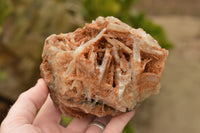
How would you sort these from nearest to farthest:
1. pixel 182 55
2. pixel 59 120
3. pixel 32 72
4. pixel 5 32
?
pixel 59 120 → pixel 32 72 → pixel 5 32 → pixel 182 55

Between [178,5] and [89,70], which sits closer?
[89,70]

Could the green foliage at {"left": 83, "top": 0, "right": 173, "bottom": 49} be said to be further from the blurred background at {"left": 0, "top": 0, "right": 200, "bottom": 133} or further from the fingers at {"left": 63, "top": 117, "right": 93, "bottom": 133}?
the fingers at {"left": 63, "top": 117, "right": 93, "bottom": 133}

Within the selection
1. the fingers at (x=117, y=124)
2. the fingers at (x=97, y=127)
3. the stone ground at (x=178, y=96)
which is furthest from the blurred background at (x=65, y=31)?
the fingers at (x=117, y=124)

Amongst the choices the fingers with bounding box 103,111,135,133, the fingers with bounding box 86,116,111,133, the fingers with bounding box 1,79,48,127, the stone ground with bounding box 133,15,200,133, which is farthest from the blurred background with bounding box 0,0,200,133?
the fingers with bounding box 1,79,48,127

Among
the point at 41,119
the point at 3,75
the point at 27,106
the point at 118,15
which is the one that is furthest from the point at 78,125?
the point at 118,15

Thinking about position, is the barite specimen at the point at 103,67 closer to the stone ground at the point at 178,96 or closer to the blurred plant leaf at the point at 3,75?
the blurred plant leaf at the point at 3,75

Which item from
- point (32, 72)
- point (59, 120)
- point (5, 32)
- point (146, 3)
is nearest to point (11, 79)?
point (32, 72)

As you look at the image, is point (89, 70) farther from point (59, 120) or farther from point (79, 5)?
point (79, 5)
